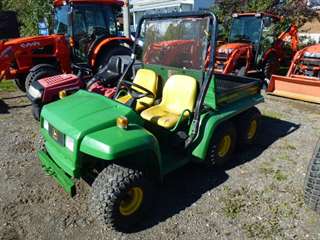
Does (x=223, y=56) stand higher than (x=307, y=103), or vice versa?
(x=223, y=56)

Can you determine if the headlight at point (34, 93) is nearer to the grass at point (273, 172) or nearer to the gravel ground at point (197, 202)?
the gravel ground at point (197, 202)

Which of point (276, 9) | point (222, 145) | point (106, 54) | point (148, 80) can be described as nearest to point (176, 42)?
point (148, 80)

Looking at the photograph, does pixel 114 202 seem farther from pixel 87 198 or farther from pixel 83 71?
pixel 83 71

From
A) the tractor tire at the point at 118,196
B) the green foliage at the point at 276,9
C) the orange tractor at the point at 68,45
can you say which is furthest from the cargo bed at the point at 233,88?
the green foliage at the point at 276,9

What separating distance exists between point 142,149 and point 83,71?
4.83 m

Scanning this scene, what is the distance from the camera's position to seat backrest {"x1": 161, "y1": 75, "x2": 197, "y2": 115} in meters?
3.34

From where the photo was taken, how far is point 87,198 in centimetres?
309

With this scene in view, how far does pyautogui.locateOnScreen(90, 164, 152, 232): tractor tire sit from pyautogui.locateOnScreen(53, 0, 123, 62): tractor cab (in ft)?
17.1

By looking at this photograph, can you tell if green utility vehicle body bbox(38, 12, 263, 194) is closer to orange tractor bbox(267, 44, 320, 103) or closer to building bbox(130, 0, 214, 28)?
orange tractor bbox(267, 44, 320, 103)

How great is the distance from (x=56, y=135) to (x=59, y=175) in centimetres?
38

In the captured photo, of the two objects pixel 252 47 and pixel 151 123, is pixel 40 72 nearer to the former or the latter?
pixel 151 123

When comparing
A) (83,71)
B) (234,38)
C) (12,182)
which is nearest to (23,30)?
(83,71)

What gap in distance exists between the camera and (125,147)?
2373mm

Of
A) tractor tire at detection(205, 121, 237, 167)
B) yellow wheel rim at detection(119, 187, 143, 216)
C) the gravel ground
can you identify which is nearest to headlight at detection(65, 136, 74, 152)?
yellow wheel rim at detection(119, 187, 143, 216)
